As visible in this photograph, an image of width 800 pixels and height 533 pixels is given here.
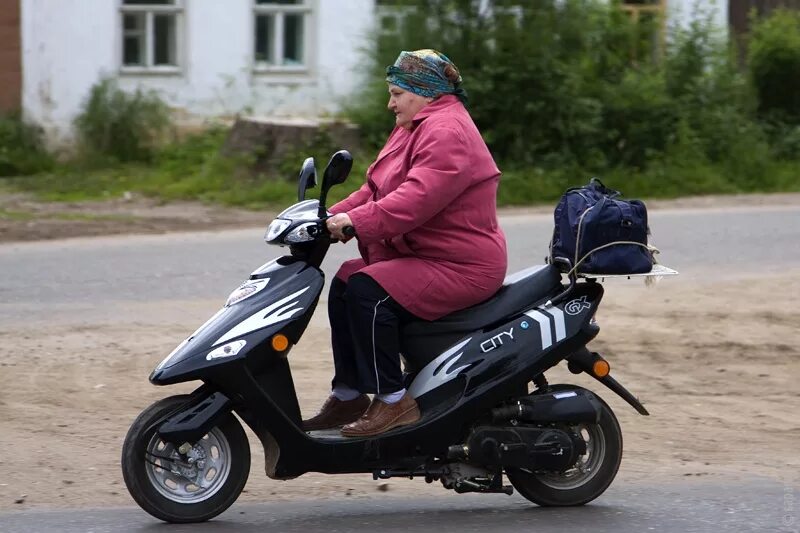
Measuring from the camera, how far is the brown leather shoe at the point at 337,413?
5.45 m

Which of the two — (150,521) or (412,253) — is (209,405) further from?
(412,253)

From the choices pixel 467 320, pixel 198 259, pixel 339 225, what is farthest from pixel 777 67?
pixel 339 225

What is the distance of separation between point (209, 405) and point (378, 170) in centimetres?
113

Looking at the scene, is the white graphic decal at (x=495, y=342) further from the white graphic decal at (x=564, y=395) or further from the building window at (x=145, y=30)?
the building window at (x=145, y=30)

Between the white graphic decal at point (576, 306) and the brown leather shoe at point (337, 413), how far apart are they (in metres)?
0.89

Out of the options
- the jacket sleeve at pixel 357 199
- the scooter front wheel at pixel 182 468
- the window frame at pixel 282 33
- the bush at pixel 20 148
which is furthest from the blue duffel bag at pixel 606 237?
the window frame at pixel 282 33

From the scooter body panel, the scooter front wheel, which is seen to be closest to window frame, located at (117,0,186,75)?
the scooter body panel

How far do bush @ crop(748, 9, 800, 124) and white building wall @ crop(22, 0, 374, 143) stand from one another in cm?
539

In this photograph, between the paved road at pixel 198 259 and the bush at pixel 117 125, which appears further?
the bush at pixel 117 125

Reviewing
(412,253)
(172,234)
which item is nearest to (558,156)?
(172,234)

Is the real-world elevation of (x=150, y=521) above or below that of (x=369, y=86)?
below

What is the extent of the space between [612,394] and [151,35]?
13.5 meters

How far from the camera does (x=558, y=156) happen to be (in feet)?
55.7

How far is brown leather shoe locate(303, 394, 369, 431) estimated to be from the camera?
5.45 meters
